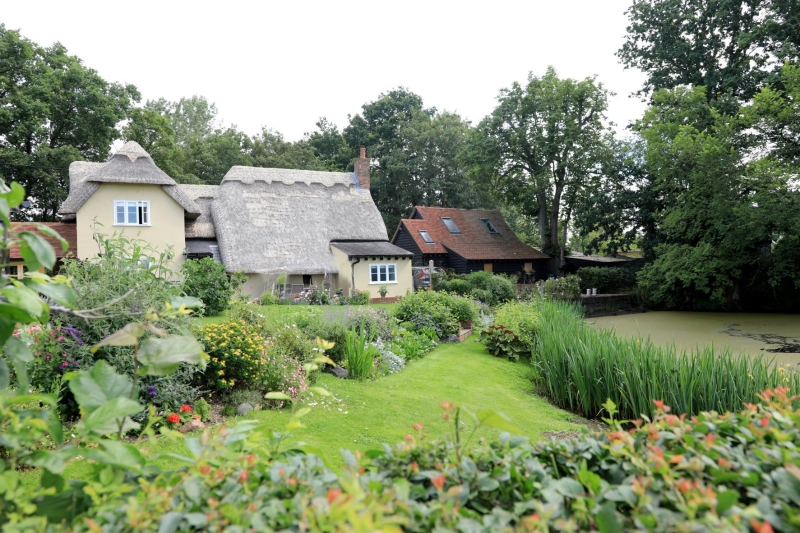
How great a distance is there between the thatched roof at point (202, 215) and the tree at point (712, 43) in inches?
956

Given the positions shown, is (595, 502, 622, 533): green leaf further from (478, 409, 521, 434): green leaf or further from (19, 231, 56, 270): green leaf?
(19, 231, 56, 270): green leaf

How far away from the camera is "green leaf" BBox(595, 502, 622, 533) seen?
4.22 ft

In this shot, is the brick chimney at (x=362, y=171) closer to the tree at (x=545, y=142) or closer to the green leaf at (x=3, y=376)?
the tree at (x=545, y=142)

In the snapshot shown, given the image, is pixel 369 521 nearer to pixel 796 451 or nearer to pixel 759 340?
pixel 796 451

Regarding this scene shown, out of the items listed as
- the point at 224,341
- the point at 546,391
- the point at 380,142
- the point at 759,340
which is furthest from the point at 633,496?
the point at 380,142

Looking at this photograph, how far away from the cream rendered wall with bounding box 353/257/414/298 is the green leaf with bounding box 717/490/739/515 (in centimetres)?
2104

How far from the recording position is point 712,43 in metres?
24.7

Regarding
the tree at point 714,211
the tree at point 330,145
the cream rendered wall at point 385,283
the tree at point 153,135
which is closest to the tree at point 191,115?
the tree at point 330,145

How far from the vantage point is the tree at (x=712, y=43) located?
21.5m

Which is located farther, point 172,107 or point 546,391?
point 172,107

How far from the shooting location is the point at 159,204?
2036cm

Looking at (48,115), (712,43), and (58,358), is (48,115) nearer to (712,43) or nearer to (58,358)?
(58,358)

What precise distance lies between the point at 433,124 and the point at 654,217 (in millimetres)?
17341

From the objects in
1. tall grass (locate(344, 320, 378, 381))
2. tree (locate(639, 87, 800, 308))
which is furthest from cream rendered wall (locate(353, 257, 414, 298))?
tall grass (locate(344, 320, 378, 381))
